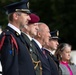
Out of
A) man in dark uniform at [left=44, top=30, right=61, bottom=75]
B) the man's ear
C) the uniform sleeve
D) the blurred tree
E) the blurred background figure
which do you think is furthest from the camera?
the blurred tree

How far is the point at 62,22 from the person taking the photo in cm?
1777

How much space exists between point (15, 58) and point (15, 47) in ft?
0.45

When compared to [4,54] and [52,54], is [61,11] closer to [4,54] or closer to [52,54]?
[52,54]

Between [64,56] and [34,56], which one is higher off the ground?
[34,56]

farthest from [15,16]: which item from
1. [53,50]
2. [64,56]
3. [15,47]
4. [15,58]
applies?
[64,56]

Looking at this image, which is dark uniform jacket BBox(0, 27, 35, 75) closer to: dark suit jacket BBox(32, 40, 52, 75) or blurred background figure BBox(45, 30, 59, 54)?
dark suit jacket BBox(32, 40, 52, 75)

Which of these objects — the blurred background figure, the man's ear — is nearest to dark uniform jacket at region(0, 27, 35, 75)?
the man's ear

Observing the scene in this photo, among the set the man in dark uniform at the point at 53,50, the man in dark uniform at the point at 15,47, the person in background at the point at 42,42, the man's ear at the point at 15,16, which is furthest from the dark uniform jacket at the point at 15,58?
the man in dark uniform at the point at 53,50

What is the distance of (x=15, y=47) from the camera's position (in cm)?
564

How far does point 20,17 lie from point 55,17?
12.2 meters

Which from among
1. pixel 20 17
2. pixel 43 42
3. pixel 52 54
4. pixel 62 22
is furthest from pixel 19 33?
pixel 62 22

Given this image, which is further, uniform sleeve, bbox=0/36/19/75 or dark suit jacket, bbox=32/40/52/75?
dark suit jacket, bbox=32/40/52/75

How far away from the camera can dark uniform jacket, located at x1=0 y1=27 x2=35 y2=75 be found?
553 cm

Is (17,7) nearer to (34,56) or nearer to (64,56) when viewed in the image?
(34,56)
